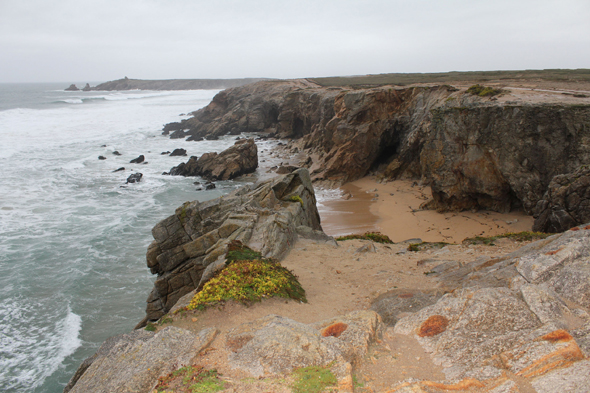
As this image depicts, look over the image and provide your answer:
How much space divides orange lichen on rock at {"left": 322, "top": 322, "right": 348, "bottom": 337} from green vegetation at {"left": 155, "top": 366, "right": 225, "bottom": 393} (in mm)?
1849

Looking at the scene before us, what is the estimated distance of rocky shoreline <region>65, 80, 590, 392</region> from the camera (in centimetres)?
468

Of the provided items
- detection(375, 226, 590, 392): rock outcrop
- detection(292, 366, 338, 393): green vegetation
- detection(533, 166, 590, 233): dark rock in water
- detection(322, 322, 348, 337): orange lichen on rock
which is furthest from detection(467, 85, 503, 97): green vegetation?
detection(292, 366, 338, 393): green vegetation

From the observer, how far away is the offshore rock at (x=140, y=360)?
509 centimetres

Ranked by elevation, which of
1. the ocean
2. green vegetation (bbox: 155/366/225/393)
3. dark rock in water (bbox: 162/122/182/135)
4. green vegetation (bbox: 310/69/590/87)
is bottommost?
the ocean

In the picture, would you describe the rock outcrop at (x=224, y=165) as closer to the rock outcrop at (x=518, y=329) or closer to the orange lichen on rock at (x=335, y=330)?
the rock outcrop at (x=518, y=329)

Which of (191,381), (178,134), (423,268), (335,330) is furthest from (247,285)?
(178,134)

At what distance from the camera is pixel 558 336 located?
4.43m

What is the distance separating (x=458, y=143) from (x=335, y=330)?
1758 centimetres

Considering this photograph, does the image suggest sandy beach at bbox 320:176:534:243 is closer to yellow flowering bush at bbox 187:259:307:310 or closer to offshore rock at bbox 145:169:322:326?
offshore rock at bbox 145:169:322:326

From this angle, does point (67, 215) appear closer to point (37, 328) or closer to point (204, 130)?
point (37, 328)

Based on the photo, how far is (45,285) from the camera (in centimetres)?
1579

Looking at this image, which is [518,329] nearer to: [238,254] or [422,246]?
[238,254]

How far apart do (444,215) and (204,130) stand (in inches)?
1699

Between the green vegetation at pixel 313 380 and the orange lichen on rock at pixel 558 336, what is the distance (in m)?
2.72
